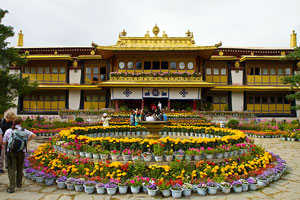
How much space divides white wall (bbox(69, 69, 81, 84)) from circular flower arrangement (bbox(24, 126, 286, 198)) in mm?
21265

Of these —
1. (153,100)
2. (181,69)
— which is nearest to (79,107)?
(153,100)

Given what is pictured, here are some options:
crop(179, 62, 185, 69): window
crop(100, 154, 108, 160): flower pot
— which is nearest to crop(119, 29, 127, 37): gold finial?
crop(179, 62, 185, 69): window

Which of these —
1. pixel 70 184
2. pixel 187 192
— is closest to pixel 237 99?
pixel 187 192

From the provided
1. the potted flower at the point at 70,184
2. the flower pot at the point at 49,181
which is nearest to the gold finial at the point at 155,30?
the flower pot at the point at 49,181

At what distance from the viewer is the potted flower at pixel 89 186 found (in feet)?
19.2

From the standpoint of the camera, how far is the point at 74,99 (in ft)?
94.4

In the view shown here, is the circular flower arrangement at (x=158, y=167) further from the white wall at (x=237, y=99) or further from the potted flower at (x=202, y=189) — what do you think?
the white wall at (x=237, y=99)

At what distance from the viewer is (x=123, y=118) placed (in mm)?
20875

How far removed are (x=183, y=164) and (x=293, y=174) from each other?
3598 millimetres

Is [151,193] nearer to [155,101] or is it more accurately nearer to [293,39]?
[155,101]

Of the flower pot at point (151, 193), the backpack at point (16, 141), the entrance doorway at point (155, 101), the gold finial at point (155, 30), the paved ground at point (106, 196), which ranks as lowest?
the paved ground at point (106, 196)

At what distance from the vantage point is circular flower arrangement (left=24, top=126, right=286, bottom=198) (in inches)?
232

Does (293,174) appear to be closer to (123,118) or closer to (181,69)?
(123,118)

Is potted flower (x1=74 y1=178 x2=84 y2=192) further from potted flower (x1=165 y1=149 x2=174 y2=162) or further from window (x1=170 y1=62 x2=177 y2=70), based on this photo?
window (x1=170 y1=62 x2=177 y2=70)
